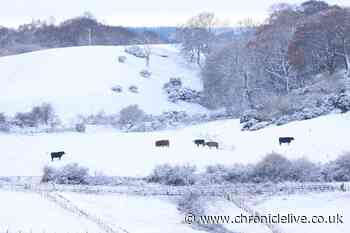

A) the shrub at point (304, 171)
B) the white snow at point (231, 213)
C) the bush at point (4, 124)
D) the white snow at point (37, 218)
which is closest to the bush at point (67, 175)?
the white snow at point (37, 218)

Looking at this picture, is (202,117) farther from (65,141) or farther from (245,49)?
(65,141)

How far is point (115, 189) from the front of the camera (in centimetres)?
2511

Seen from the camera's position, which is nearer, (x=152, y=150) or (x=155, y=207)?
(x=155, y=207)

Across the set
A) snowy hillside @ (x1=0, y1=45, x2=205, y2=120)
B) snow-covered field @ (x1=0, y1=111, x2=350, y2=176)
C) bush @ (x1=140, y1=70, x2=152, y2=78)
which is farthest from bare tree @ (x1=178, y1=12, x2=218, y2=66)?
snow-covered field @ (x1=0, y1=111, x2=350, y2=176)

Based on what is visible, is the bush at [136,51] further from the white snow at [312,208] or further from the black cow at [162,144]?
the white snow at [312,208]

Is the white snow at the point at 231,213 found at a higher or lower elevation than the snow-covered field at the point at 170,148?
lower

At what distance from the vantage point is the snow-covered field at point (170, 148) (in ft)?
95.9

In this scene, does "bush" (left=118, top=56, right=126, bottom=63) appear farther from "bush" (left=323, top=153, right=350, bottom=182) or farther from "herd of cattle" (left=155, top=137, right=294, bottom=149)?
"bush" (left=323, top=153, right=350, bottom=182)

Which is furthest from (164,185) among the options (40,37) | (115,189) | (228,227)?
(40,37)

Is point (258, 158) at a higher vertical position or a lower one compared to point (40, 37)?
lower

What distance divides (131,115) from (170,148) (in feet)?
58.8

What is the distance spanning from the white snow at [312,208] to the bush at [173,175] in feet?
13.8

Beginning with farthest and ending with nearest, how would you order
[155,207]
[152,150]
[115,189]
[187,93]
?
[187,93], [152,150], [115,189], [155,207]

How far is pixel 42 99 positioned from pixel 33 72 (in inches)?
438
